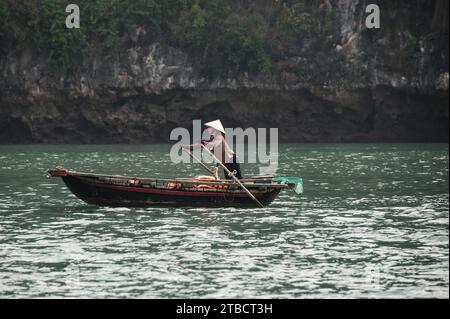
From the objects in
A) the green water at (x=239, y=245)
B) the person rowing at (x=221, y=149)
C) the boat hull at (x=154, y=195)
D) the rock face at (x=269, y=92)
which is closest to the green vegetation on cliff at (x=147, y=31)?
the rock face at (x=269, y=92)

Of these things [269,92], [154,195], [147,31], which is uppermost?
[147,31]

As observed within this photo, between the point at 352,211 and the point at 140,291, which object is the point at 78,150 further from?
the point at 140,291

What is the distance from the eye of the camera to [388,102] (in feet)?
243

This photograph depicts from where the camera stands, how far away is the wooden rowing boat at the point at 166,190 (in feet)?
98.2

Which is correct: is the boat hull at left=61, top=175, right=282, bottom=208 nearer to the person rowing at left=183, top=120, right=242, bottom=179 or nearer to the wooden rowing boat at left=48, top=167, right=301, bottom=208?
the wooden rowing boat at left=48, top=167, right=301, bottom=208

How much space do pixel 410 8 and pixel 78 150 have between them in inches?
1047

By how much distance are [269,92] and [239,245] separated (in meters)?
52.1

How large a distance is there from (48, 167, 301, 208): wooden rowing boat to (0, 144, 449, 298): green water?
0.34m

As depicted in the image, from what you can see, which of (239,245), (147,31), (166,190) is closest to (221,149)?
(166,190)

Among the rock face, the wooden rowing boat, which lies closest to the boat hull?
the wooden rowing boat

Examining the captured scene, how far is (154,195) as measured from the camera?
99.6 ft

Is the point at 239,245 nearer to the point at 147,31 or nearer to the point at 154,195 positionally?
the point at 154,195

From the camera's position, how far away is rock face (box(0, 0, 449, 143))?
7288 cm

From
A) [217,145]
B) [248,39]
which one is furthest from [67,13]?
[217,145]
